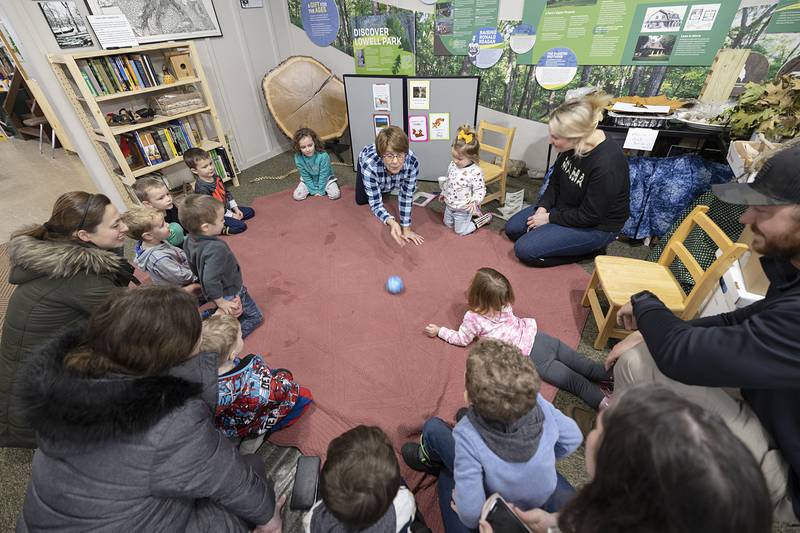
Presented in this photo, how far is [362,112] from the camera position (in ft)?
→ 13.1

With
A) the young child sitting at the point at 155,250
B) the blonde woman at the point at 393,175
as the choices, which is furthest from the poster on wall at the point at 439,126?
the young child sitting at the point at 155,250

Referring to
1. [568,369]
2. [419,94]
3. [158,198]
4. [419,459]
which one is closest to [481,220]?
[419,94]

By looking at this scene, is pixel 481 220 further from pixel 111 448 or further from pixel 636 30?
pixel 111 448

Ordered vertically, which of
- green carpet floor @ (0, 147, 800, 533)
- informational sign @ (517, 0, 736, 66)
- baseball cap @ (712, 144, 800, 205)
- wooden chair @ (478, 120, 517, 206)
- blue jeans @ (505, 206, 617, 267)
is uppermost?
informational sign @ (517, 0, 736, 66)

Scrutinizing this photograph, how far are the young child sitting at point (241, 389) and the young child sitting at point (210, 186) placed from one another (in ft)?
6.25

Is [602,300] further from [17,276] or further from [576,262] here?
[17,276]

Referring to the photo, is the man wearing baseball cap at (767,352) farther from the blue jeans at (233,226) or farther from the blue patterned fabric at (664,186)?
the blue jeans at (233,226)

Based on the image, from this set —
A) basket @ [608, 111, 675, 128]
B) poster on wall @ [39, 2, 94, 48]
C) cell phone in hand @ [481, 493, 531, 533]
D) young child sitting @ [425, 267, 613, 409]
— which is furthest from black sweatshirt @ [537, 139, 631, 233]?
poster on wall @ [39, 2, 94, 48]

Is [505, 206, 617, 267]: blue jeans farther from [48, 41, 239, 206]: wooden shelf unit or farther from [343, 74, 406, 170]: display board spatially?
[48, 41, 239, 206]: wooden shelf unit

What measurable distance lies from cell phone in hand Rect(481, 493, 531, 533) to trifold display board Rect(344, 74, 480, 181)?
11.4ft

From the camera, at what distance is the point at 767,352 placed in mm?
1042

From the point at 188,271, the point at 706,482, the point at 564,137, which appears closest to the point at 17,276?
the point at 188,271

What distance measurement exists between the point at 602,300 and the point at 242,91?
4684 mm

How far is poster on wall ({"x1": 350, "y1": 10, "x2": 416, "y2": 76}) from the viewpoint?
13.1 ft
